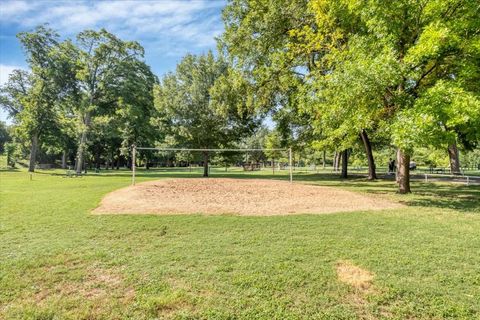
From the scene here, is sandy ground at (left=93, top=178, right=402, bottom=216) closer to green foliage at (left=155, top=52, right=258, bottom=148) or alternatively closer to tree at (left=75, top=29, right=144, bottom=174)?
green foliage at (left=155, top=52, right=258, bottom=148)

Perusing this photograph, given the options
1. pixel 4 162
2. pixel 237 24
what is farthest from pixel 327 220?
pixel 4 162

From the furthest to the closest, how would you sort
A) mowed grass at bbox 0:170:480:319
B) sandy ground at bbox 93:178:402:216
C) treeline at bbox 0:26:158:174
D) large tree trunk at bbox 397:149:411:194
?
treeline at bbox 0:26:158:174, large tree trunk at bbox 397:149:411:194, sandy ground at bbox 93:178:402:216, mowed grass at bbox 0:170:480:319

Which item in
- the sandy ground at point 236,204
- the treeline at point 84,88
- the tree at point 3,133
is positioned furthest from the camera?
the tree at point 3,133

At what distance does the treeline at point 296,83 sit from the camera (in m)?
9.36

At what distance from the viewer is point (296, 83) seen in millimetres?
16906

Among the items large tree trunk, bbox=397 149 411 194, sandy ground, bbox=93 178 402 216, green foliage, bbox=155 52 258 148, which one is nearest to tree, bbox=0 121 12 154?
green foliage, bbox=155 52 258 148

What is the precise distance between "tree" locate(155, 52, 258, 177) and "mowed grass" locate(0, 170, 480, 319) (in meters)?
18.9

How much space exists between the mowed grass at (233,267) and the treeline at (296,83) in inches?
181

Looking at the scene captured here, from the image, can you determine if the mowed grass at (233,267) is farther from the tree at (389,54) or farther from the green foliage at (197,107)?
the green foliage at (197,107)

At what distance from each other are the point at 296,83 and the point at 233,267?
564 inches

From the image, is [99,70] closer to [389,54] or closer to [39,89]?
[39,89]

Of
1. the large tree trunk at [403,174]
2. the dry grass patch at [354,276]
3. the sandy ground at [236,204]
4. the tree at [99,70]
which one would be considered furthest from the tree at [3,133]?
the dry grass patch at [354,276]

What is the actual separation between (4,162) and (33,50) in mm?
25247

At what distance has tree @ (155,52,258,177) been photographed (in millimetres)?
25812
